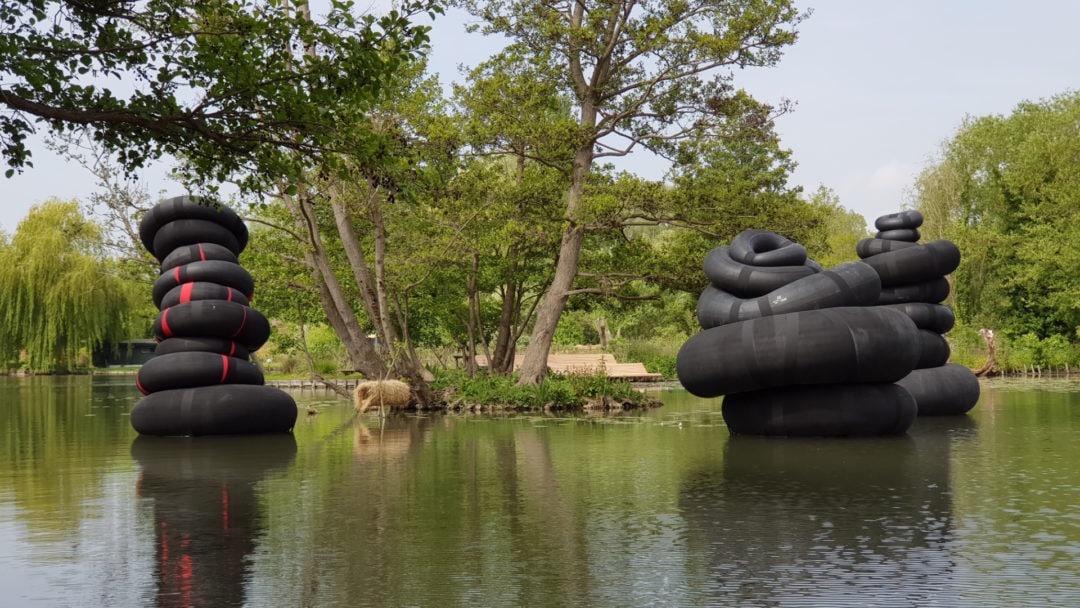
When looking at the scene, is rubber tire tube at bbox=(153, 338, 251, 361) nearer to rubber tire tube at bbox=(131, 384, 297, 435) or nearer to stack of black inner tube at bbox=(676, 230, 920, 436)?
rubber tire tube at bbox=(131, 384, 297, 435)

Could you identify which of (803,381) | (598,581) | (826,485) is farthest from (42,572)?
(803,381)

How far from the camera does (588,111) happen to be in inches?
1182

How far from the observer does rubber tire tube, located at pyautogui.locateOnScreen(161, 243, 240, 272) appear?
21.4 m

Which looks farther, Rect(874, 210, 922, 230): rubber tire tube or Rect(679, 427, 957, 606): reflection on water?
Rect(874, 210, 922, 230): rubber tire tube

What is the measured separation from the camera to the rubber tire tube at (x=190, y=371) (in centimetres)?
2011

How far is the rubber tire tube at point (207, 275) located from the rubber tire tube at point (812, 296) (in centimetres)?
924

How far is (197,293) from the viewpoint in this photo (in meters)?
20.7

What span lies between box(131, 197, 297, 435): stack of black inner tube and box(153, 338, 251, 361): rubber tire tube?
0.06 feet

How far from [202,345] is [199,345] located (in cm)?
5

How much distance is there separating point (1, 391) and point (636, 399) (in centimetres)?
2873

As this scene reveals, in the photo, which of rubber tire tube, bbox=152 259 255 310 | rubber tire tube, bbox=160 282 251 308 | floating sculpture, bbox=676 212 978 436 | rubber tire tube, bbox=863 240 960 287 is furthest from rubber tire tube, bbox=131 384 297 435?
rubber tire tube, bbox=863 240 960 287

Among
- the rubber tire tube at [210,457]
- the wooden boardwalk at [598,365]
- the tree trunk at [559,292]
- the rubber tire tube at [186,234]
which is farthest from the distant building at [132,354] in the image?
the rubber tire tube at [210,457]

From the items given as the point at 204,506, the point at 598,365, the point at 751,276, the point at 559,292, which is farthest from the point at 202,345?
the point at 598,365

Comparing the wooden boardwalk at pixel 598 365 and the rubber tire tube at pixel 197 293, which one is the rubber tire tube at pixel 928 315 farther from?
the wooden boardwalk at pixel 598 365
